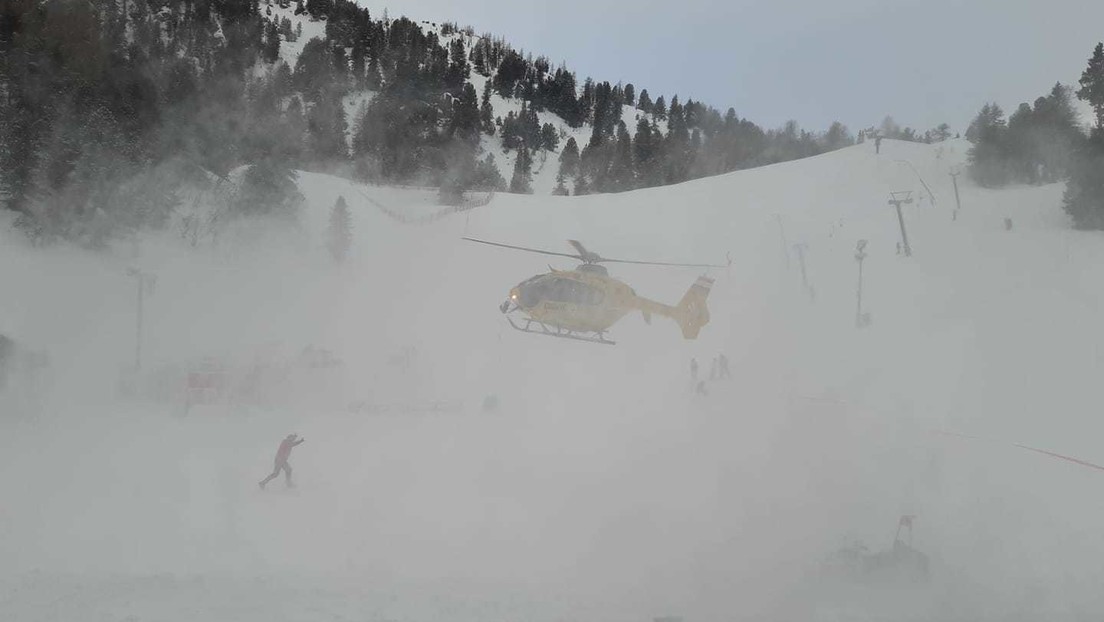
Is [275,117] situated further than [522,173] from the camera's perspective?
No

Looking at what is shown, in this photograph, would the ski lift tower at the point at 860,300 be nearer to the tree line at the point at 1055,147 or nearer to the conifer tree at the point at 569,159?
the tree line at the point at 1055,147

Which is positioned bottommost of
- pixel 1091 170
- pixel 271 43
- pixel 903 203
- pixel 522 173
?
pixel 903 203

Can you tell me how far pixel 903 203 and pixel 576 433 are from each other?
1110 cm

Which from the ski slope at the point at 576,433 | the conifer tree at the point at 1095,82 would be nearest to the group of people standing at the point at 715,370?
the ski slope at the point at 576,433

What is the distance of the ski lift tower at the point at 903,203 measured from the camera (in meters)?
14.6

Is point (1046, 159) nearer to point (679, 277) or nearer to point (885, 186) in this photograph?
point (885, 186)

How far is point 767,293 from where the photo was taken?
15.4 metres

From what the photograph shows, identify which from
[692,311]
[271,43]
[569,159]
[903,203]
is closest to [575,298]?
[692,311]

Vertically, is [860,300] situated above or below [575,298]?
below

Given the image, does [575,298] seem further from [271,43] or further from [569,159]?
[271,43]

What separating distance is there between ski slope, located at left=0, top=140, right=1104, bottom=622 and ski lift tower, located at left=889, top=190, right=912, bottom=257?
0.24 metres

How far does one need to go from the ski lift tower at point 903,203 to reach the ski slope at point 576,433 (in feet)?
0.80

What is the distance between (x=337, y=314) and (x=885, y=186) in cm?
A: 1503

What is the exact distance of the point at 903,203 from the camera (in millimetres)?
16891
